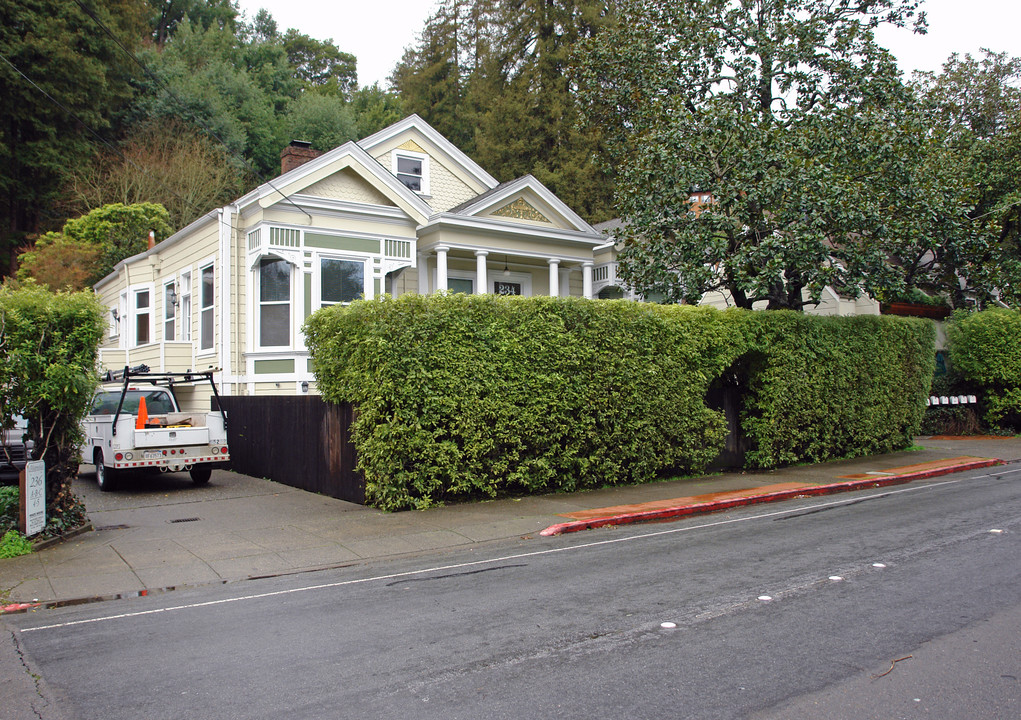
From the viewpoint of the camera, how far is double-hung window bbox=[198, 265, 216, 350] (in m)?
18.1

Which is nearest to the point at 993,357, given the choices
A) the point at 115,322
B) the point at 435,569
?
the point at 435,569

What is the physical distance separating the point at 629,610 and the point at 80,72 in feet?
120

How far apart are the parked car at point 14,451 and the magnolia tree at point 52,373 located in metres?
0.27

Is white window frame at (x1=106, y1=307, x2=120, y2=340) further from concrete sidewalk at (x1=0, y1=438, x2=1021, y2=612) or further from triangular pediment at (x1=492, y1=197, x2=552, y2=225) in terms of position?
triangular pediment at (x1=492, y1=197, x2=552, y2=225)

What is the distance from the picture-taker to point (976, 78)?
25391mm

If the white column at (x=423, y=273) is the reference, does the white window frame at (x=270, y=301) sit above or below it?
below

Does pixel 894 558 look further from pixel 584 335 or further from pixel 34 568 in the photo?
pixel 34 568

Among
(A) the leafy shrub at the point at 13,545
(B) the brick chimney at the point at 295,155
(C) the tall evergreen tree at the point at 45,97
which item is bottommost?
(A) the leafy shrub at the point at 13,545

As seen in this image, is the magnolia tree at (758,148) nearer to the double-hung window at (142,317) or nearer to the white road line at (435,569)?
the white road line at (435,569)

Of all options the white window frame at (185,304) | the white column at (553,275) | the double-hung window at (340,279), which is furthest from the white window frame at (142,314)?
the white column at (553,275)

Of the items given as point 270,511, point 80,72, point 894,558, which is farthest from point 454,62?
point 894,558

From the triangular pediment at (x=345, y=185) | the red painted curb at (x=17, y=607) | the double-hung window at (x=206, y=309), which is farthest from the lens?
the double-hung window at (x=206, y=309)

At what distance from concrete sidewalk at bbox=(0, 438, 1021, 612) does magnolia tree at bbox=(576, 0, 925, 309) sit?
14.4ft

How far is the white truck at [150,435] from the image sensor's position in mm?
12125
